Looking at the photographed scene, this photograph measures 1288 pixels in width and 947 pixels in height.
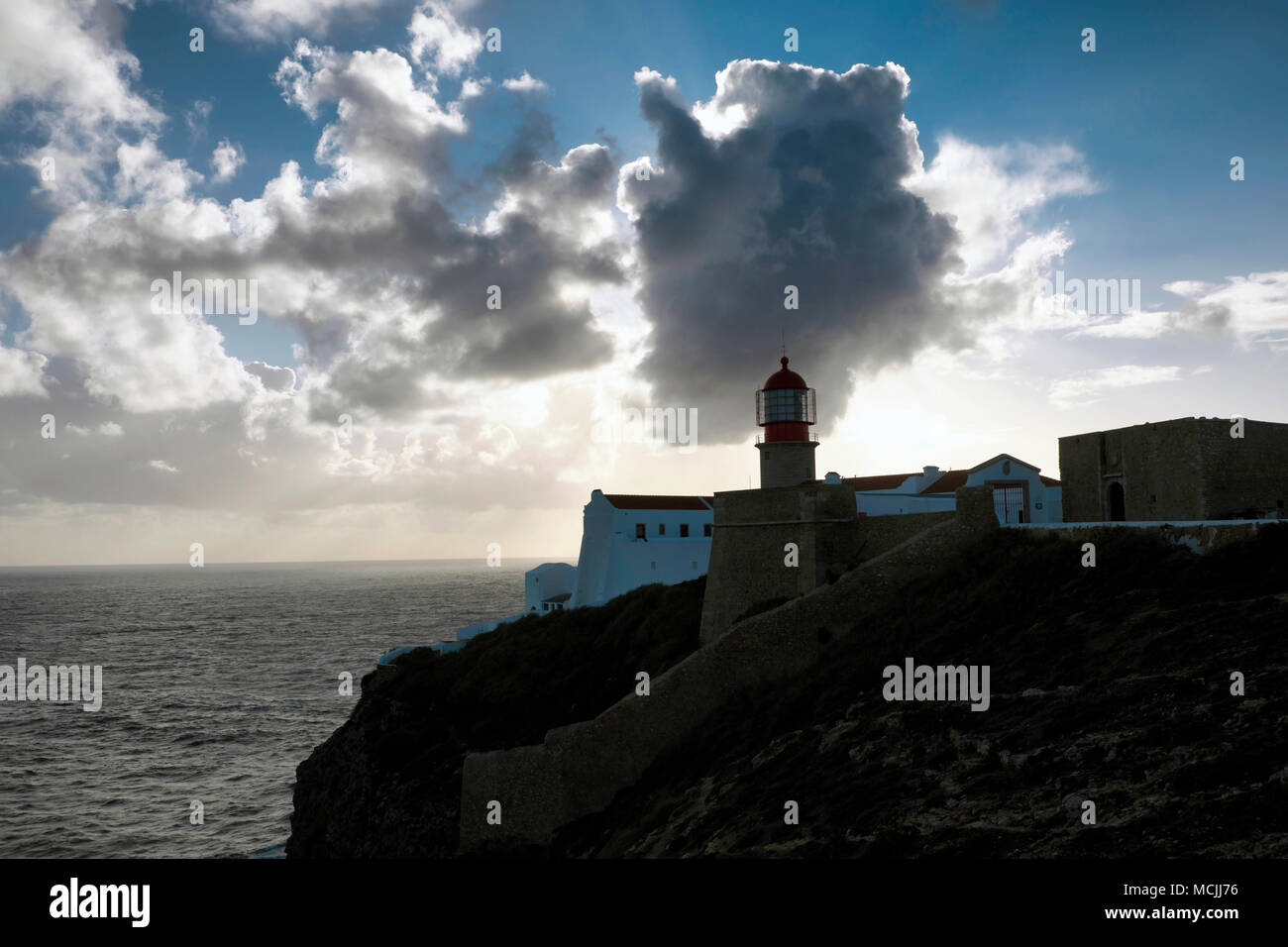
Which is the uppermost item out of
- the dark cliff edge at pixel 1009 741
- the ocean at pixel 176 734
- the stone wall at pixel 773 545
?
the stone wall at pixel 773 545

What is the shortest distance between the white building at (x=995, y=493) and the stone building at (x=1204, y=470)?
1012 centimetres

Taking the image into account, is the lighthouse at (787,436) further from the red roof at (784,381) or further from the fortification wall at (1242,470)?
the fortification wall at (1242,470)

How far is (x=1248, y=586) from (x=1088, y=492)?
32.3 feet

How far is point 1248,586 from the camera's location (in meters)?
14.7

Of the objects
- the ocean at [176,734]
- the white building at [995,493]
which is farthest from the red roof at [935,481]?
the ocean at [176,734]

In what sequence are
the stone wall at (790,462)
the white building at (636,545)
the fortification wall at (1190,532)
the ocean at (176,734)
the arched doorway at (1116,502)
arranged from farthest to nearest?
the white building at (636,545)
the stone wall at (790,462)
the ocean at (176,734)
the arched doorway at (1116,502)
the fortification wall at (1190,532)

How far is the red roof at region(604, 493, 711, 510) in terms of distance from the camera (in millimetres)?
46844

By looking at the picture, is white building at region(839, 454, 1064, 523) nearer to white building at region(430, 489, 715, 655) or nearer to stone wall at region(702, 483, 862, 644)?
stone wall at region(702, 483, 862, 644)

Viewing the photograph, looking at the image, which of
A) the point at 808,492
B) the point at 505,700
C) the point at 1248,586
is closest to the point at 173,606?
the point at 505,700

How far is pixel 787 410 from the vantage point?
3278 centimetres

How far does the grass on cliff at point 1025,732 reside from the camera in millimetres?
9383

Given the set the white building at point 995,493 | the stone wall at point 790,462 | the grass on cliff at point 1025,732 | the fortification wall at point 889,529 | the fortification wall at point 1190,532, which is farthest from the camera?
the white building at point 995,493
